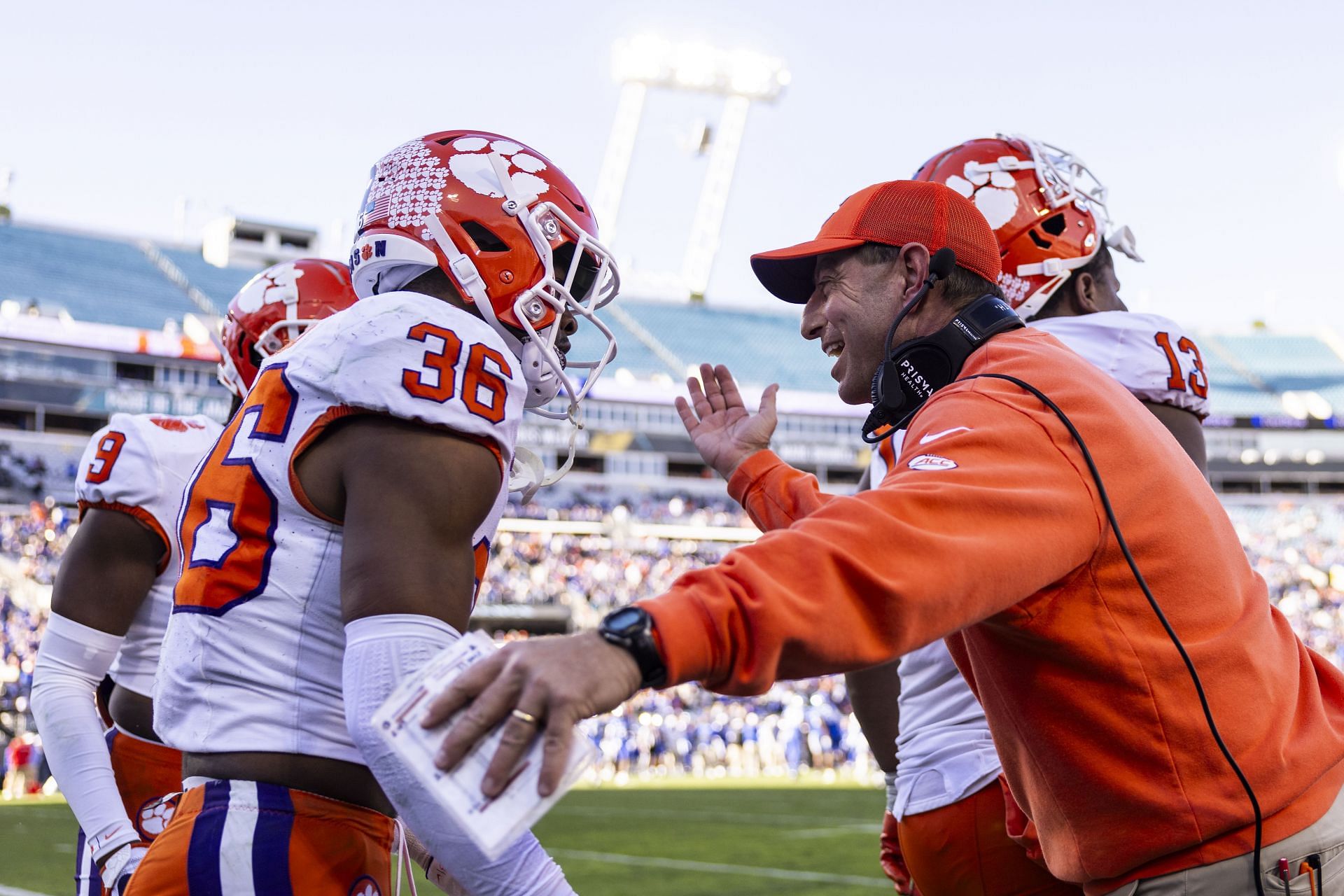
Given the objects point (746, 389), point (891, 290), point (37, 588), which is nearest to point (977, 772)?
point (891, 290)

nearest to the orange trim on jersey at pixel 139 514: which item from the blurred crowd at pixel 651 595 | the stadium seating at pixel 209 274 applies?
the blurred crowd at pixel 651 595

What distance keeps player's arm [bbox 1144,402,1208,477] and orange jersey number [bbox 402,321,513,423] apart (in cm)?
169

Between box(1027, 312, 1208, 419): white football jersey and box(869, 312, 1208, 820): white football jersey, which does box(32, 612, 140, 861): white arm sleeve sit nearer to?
box(869, 312, 1208, 820): white football jersey

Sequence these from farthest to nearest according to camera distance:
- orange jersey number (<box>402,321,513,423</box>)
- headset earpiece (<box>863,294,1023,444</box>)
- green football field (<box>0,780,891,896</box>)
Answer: green football field (<box>0,780,891,896</box>)
headset earpiece (<box>863,294,1023,444</box>)
orange jersey number (<box>402,321,513,423</box>)

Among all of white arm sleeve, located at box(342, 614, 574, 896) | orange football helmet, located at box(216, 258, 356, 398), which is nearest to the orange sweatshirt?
white arm sleeve, located at box(342, 614, 574, 896)

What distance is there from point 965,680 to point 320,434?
64.9 inches

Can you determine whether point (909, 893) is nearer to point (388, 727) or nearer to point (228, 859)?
point (228, 859)

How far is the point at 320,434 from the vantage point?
1.83 metres

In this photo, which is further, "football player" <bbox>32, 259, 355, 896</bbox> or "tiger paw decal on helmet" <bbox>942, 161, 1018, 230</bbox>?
"tiger paw decal on helmet" <bbox>942, 161, 1018, 230</bbox>

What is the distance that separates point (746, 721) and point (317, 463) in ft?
74.9

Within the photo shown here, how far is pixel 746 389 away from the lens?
37.8 m

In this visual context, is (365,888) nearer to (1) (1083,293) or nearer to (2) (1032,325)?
(2) (1032,325)

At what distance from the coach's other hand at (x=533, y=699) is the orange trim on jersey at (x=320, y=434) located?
50cm

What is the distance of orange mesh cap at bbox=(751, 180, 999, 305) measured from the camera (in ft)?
7.22
